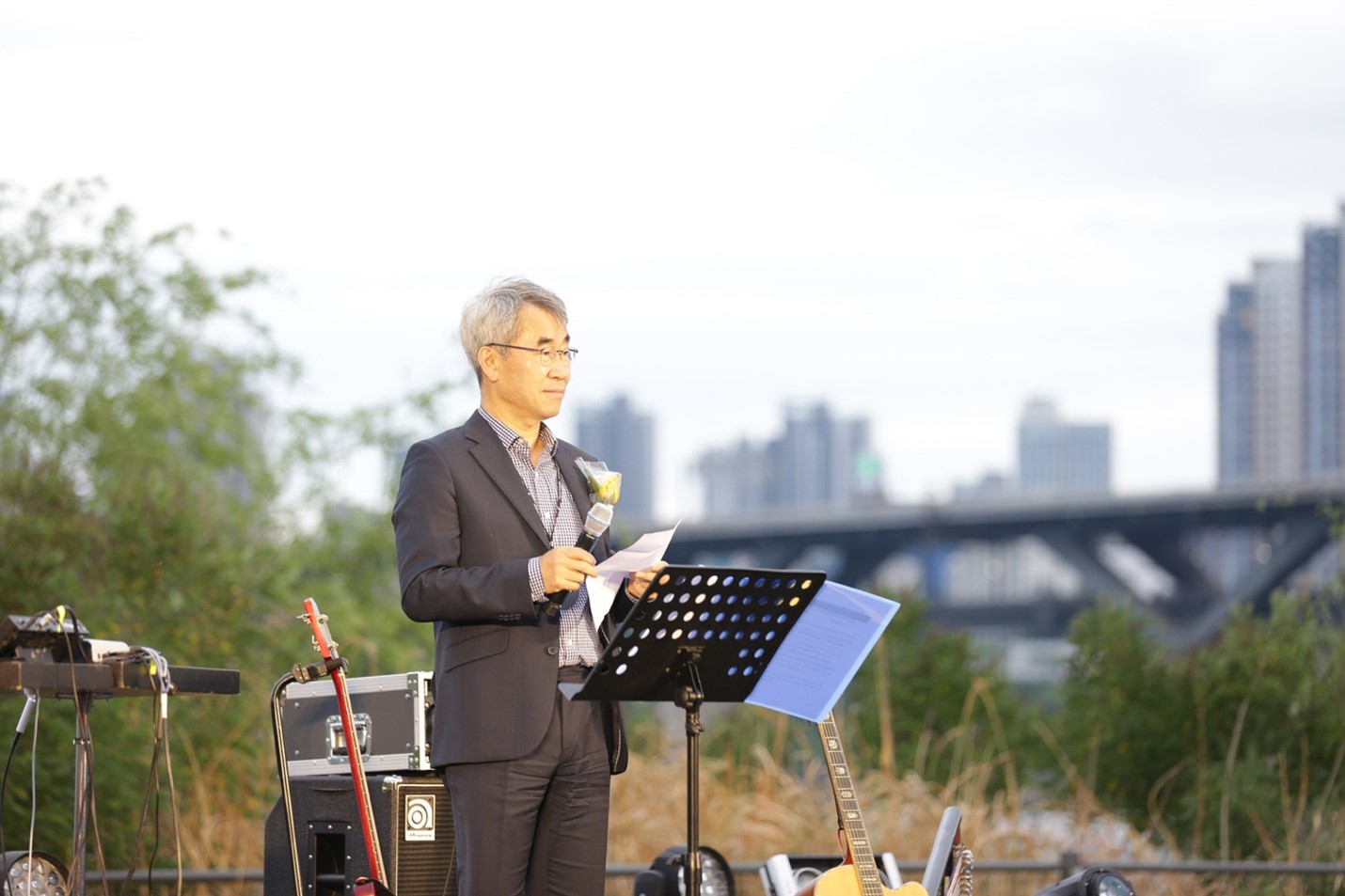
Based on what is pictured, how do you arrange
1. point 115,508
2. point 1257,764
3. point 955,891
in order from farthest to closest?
point 115,508, point 1257,764, point 955,891

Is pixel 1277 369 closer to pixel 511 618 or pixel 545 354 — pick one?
pixel 545 354

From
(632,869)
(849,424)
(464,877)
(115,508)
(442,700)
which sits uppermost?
(849,424)

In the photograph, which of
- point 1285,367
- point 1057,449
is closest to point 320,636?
point 1285,367

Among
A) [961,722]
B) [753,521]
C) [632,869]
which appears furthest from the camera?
[753,521]

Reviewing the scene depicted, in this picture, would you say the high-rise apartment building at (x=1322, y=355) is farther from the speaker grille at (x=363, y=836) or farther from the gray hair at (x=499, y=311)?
the gray hair at (x=499, y=311)

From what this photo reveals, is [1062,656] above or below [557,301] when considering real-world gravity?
below

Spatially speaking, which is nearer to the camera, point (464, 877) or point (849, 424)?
point (464, 877)

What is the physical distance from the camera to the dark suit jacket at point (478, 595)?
350cm

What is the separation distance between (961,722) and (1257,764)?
214 centimetres

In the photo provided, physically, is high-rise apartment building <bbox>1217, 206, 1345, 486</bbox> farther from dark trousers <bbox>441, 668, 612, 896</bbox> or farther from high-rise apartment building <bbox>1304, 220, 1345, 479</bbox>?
dark trousers <bbox>441, 668, 612, 896</bbox>

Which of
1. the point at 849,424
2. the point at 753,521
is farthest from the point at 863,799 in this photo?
the point at 849,424

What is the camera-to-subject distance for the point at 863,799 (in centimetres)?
755

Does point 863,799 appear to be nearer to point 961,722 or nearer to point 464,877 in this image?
point 961,722

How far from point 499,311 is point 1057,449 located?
174 m
